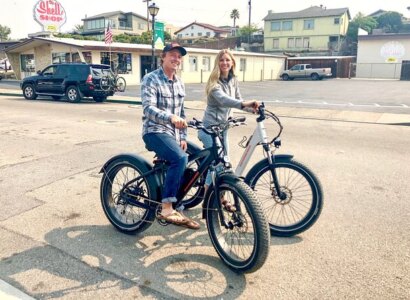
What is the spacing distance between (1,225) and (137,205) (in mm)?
1535

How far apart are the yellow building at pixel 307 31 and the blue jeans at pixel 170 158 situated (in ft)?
180

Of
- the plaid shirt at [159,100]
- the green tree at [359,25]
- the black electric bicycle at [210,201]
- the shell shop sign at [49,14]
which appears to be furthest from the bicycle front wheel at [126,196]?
the green tree at [359,25]

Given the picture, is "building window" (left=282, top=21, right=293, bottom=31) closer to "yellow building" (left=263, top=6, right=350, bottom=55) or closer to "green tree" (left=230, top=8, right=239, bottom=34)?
"yellow building" (left=263, top=6, right=350, bottom=55)

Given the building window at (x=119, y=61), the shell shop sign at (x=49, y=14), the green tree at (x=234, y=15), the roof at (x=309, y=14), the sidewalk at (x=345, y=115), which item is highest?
the green tree at (x=234, y=15)

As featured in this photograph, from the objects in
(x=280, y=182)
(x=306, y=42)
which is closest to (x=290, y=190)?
(x=280, y=182)

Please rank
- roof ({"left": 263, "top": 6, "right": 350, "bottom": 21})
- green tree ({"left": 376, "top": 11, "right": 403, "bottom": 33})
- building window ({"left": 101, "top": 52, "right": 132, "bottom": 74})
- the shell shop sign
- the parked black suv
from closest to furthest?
the parked black suv
building window ({"left": 101, "top": 52, "right": 132, "bottom": 74})
the shell shop sign
roof ({"left": 263, "top": 6, "right": 350, "bottom": 21})
green tree ({"left": 376, "top": 11, "right": 403, "bottom": 33})

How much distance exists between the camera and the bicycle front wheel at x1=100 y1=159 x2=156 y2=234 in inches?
137

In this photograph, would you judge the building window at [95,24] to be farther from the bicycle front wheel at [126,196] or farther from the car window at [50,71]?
the bicycle front wheel at [126,196]

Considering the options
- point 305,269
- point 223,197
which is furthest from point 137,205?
point 305,269

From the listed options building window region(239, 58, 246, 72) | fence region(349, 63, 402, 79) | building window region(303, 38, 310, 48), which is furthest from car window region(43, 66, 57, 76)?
building window region(303, 38, 310, 48)

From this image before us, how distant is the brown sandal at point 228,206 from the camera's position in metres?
3.00

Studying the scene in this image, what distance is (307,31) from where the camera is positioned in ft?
183

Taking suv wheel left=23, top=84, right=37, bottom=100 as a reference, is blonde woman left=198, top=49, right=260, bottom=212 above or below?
above

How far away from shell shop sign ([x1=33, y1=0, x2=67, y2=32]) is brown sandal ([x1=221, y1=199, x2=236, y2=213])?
29066 millimetres
